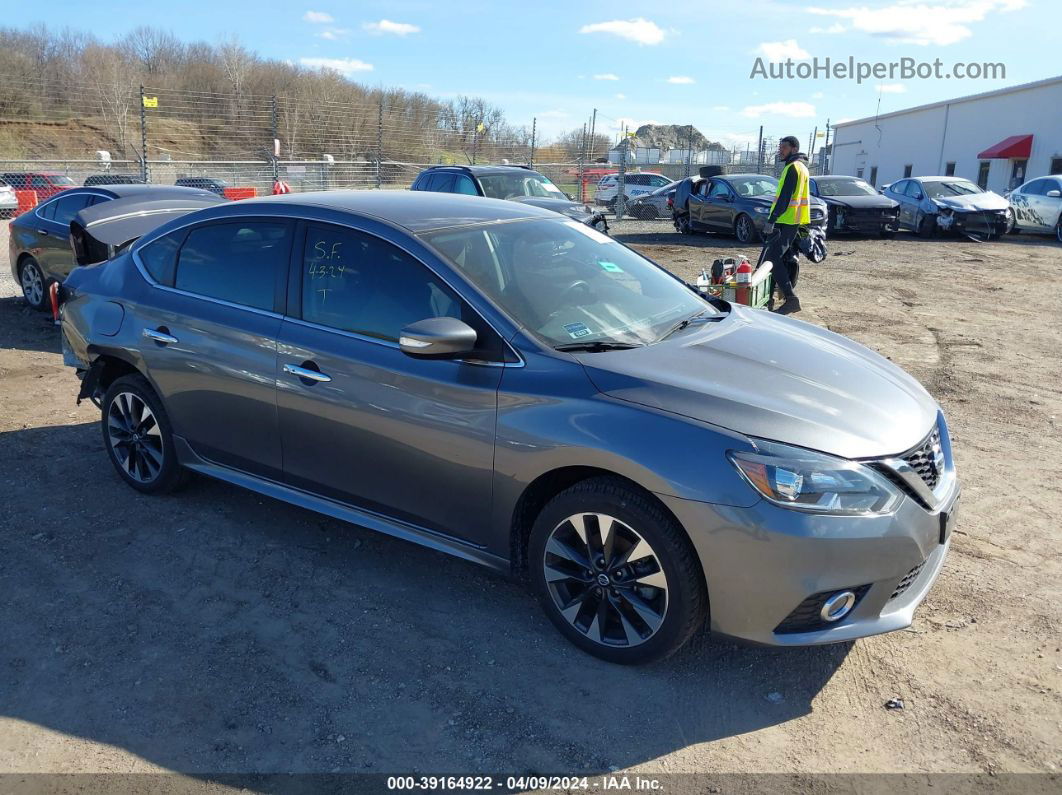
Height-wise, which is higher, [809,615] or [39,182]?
[39,182]

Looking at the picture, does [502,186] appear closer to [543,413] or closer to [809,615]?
[543,413]

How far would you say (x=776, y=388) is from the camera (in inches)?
133

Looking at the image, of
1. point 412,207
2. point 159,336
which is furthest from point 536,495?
point 159,336

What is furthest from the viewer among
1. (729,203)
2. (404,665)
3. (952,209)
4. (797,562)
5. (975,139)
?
(975,139)

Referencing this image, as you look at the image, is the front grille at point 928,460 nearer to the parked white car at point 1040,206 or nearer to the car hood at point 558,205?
the car hood at point 558,205

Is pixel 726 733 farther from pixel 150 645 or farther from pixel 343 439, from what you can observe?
pixel 150 645

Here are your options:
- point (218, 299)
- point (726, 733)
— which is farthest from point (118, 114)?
point (726, 733)

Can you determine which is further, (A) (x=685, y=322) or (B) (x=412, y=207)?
(B) (x=412, y=207)

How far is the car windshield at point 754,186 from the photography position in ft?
60.4

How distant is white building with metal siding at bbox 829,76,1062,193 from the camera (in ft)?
117

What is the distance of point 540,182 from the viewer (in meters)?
15.2

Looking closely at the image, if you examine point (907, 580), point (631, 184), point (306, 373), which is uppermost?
point (631, 184)

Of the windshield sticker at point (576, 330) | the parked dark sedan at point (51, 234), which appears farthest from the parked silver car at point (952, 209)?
the windshield sticker at point (576, 330)

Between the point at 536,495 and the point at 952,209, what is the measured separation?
1858 cm
